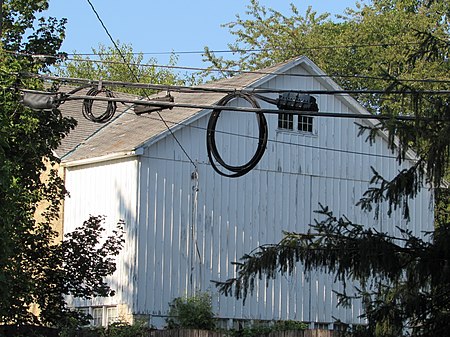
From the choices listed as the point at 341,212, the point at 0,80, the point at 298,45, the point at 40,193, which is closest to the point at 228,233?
the point at 341,212

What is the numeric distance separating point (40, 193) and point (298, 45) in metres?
32.5

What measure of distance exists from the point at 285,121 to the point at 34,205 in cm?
906

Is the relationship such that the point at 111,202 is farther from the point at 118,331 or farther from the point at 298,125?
the point at 298,125

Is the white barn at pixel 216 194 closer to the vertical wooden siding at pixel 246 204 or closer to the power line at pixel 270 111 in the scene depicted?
the vertical wooden siding at pixel 246 204

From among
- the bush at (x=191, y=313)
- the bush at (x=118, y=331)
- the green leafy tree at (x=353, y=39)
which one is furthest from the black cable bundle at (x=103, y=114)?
the green leafy tree at (x=353, y=39)

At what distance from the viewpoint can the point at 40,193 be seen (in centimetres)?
2127

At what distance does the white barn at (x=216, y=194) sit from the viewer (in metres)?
Result: 26.1

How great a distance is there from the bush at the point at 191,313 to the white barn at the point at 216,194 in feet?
1.57

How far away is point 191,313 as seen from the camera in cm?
2503

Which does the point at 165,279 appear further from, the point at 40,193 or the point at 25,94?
the point at 25,94

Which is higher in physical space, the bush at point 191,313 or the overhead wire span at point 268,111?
the overhead wire span at point 268,111

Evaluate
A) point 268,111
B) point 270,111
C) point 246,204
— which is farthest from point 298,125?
point 268,111

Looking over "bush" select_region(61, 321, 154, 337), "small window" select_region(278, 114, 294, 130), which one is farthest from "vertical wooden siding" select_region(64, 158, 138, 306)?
"small window" select_region(278, 114, 294, 130)

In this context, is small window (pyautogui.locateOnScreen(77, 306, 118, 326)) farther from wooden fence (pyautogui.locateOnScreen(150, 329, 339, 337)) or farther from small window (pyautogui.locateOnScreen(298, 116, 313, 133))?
small window (pyautogui.locateOnScreen(298, 116, 313, 133))
